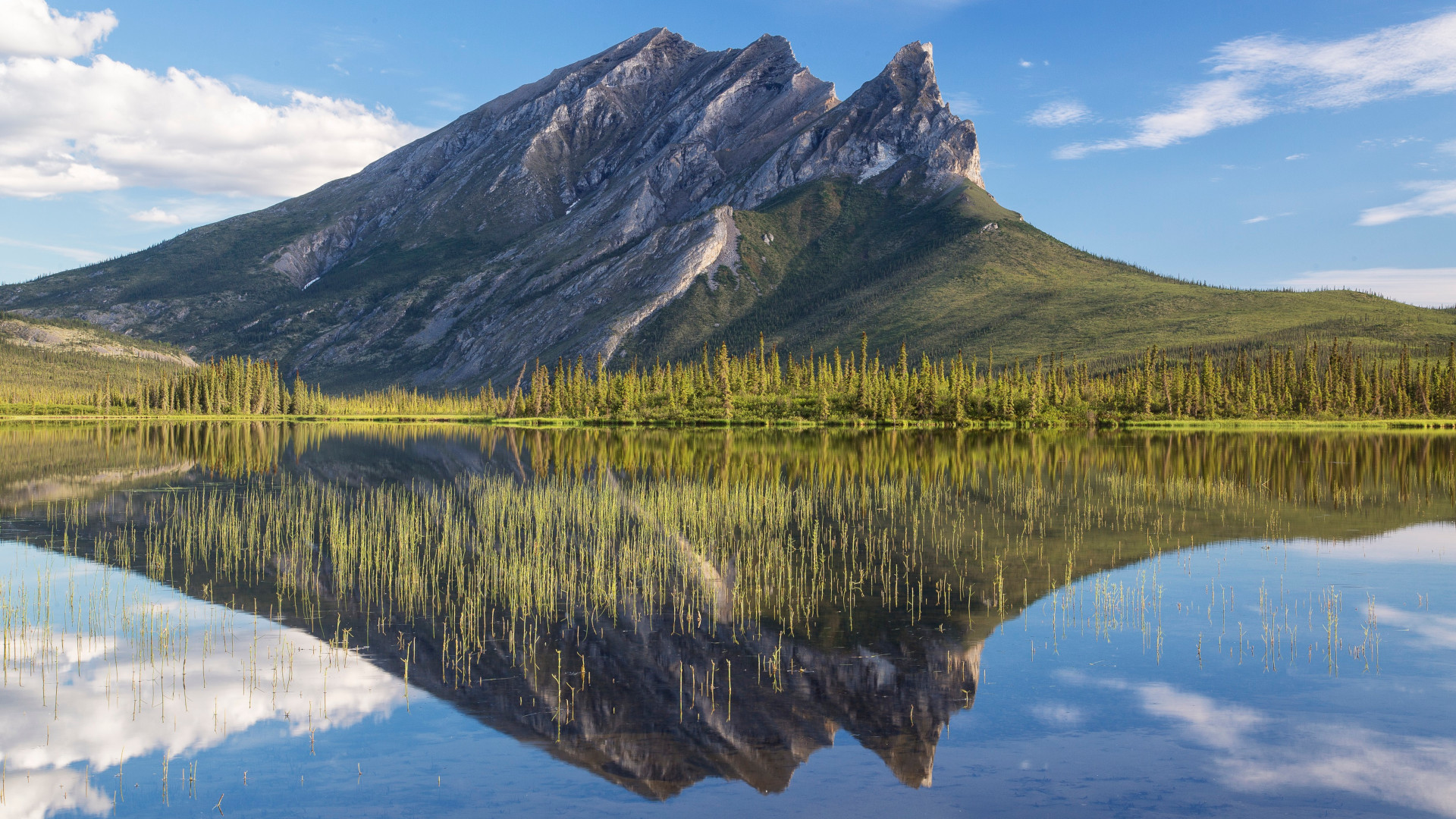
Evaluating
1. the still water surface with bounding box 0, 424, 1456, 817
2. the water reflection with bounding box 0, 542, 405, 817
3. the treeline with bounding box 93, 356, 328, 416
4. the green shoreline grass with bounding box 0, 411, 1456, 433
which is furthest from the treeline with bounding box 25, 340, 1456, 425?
the water reflection with bounding box 0, 542, 405, 817

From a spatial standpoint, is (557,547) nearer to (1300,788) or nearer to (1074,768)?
(1074,768)

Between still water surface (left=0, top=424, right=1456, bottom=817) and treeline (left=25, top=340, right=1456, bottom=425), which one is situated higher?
treeline (left=25, top=340, right=1456, bottom=425)

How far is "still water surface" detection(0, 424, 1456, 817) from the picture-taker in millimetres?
12750

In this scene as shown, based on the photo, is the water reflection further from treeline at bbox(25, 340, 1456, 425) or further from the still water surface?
treeline at bbox(25, 340, 1456, 425)

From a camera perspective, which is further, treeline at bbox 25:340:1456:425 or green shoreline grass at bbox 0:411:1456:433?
treeline at bbox 25:340:1456:425

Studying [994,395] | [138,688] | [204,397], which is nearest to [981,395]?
[994,395]

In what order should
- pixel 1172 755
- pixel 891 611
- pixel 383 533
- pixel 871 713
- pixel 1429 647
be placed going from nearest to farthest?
1. pixel 1172 755
2. pixel 871 713
3. pixel 1429 647
4. pixel 891 611
5. pixel 383 533

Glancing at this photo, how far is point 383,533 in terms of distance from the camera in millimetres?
32031

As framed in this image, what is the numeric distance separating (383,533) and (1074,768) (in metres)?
24.9

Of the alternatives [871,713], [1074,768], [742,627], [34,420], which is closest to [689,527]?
[742,627]

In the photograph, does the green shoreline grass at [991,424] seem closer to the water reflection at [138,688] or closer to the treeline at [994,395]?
the treeline at [994,395]

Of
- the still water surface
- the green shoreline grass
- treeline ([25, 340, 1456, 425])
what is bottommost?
the still water surface

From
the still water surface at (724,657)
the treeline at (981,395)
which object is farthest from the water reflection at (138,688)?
the treeline at (981,395)

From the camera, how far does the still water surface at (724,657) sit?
41.8 feet
